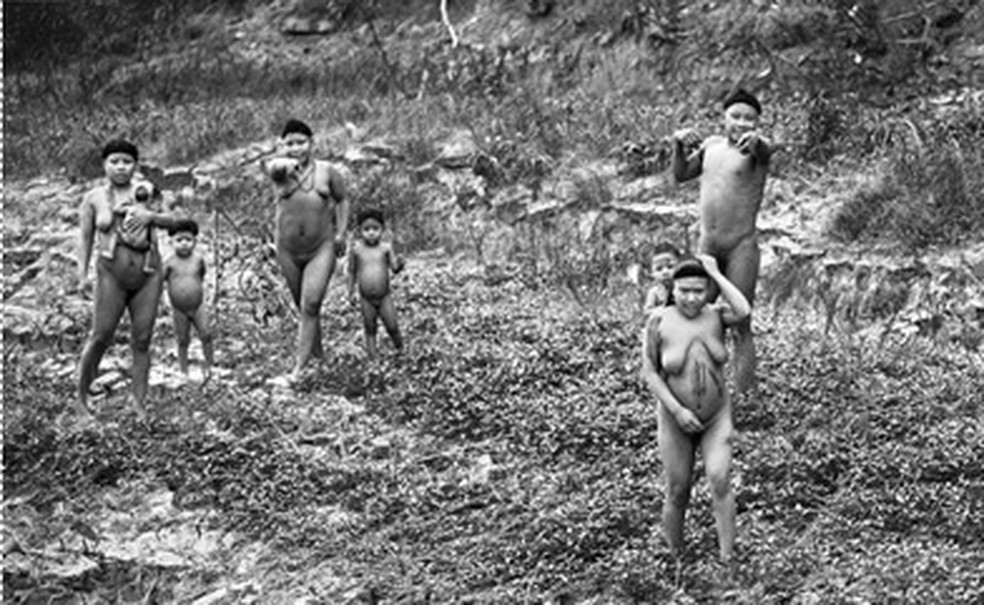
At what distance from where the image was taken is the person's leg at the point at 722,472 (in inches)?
289

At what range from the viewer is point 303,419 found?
34.4ft

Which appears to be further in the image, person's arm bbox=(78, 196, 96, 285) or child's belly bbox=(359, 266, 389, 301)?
child's belly bbox=(359, 266, 389, 301)

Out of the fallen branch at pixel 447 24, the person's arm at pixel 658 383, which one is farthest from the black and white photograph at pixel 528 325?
the fallen branch at pixel 447 24

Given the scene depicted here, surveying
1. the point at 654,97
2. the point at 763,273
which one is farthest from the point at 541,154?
the point at 763,273

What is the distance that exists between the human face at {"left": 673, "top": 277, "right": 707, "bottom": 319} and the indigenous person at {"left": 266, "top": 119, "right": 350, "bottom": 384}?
4.18 meters

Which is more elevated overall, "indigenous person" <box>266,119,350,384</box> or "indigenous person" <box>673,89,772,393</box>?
"indigenous person" <box>673,89,772,393</box>

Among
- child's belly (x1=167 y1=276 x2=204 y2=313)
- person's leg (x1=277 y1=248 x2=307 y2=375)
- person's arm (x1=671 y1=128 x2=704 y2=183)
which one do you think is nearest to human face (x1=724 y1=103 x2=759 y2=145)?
person's arm (x1=671 y1=128 x2=704 y2=183)

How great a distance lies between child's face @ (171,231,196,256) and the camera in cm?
1138

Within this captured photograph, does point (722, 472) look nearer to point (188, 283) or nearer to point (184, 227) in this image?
point (184, 227)

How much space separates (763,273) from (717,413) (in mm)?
5546

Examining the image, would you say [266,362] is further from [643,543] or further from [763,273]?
[643,543]

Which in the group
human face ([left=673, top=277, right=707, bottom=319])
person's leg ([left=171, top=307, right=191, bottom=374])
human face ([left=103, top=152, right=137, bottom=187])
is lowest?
person's leg ([left=171, top=307, right=191, bottom=374])

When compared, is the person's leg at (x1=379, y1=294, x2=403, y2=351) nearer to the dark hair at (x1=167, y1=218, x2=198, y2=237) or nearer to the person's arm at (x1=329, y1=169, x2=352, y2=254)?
the person's arm at (x1=329, y1=169, x2=352, y2=254)

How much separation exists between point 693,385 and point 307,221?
439 centimetres
